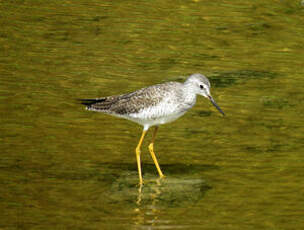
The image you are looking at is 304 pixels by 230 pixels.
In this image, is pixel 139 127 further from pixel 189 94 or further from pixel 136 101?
pixel 189 94

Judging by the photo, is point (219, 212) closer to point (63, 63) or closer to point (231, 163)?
point (231, 163)

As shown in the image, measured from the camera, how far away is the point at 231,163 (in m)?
12.7

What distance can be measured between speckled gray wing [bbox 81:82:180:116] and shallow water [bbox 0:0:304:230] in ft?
2.83

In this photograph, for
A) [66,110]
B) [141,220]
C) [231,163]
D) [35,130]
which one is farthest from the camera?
[66,110]

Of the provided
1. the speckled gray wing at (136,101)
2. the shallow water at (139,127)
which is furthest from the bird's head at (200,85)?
the shallow water at (139,127)

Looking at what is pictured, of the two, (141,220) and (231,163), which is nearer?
(141,220)

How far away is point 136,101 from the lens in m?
12.2

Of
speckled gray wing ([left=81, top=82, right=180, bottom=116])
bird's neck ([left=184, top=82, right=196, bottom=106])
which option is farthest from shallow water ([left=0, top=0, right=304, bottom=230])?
bird's neck ([left=184, top=82, right=196, bottom=106])

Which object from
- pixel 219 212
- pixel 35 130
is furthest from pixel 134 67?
pixel 219 212

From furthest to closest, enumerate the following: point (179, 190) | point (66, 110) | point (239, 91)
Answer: point (239, 91) < point (66, 110) < point (179, 190)

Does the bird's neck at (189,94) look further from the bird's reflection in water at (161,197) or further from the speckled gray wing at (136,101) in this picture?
the bird's reflection in water at (161,197)

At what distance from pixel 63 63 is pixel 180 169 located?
6.00m

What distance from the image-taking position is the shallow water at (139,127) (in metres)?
11.0

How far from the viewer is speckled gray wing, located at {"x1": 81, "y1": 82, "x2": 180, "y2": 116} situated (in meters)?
12.1
